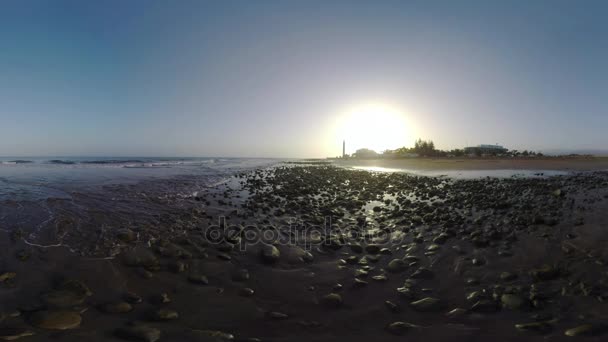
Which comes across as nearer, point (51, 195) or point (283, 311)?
point (283, 311)

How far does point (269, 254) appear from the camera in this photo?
5328mm

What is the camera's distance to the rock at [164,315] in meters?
3.11

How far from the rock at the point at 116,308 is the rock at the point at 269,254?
7.65ft

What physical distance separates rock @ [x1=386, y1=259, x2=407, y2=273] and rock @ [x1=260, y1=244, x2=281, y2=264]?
2.13 metres

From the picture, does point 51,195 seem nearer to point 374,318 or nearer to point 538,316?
point 374,318

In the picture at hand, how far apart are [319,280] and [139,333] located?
2579 mm

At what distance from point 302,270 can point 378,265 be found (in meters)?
1.44

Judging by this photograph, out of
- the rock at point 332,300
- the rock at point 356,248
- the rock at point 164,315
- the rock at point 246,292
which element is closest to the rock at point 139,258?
the rock at point 164,315

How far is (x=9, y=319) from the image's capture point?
2918mm

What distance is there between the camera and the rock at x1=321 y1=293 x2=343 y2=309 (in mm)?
3613

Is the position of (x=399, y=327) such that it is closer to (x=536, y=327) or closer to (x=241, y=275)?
(x=536, y=327)

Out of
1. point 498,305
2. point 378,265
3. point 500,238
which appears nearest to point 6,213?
point 378,265

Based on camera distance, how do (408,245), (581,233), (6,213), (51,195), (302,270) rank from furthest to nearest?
1. (51,195)
2. (6,213)
3. (408,245)
4. (581,233)
5. (302,270)

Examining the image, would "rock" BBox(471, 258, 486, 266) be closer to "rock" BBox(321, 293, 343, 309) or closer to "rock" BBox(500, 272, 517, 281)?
"rock" BBox(500, 272, 517, 281)
